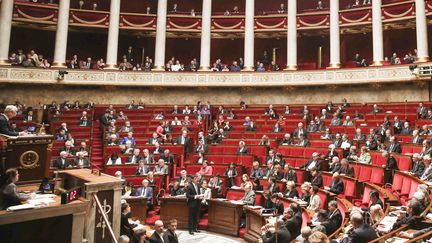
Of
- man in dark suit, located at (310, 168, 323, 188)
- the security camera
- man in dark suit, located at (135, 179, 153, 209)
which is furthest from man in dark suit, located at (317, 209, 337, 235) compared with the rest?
the security camera

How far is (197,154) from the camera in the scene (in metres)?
11.4

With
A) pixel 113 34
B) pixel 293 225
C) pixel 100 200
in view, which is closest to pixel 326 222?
pixel 293 225

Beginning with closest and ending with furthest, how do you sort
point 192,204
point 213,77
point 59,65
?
point 192,204 < point 59,65 < point 213,77

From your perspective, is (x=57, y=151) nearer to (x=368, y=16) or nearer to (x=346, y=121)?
(x=346, y=121)

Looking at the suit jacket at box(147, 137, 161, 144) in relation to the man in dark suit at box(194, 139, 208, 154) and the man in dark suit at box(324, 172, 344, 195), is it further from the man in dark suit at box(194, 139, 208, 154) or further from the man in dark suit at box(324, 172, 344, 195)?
the man in dark suit at box(324, 172, 344, 195)

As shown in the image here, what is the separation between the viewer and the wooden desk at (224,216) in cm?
790

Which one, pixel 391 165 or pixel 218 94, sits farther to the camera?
pixel 218 94

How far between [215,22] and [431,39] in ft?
32.2

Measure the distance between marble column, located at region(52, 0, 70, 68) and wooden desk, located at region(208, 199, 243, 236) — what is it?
1099 centimetres

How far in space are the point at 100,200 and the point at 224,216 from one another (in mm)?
4549

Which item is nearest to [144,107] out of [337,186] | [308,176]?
[308,176]

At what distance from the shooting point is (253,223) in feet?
24.2

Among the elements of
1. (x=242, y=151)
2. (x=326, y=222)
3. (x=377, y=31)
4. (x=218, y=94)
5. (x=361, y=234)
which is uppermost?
(x=377, y=31)

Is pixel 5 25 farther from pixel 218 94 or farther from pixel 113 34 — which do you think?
pixel 218 94
